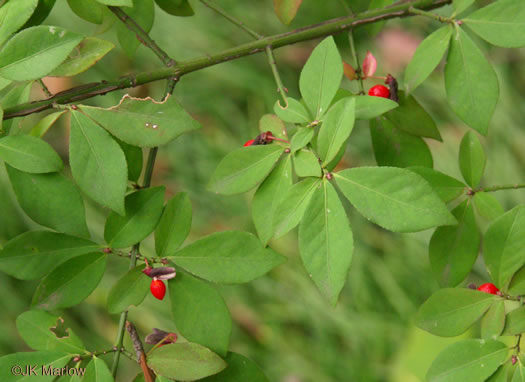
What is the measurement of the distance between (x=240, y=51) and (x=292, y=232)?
178 centimetres

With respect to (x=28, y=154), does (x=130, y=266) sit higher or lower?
lower

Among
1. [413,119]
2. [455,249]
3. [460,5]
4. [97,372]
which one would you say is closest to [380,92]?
[413,119]

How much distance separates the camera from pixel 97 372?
30.9 inches

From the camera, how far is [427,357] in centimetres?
214

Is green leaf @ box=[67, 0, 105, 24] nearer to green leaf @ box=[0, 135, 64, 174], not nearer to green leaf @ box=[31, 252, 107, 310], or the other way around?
green leaf @ box=[0, 135, 64, 174]

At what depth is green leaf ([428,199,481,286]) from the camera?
93 cm

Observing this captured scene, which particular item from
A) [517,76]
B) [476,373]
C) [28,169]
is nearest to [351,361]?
[517,76]

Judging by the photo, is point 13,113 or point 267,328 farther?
point 267,328

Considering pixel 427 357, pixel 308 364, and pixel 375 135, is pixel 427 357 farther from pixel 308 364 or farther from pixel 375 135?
pixel 375 135

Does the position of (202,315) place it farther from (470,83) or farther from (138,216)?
(470,83)

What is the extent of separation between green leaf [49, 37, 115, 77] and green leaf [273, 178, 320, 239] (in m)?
0.36

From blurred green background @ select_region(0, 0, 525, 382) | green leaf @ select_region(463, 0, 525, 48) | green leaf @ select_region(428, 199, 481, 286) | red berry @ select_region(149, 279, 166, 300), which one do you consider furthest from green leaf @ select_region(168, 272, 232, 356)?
blurred green background @ select_region(0, 0, 525, 382)

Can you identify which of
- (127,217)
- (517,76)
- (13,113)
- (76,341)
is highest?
(13,113)

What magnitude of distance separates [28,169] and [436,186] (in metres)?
0.61
